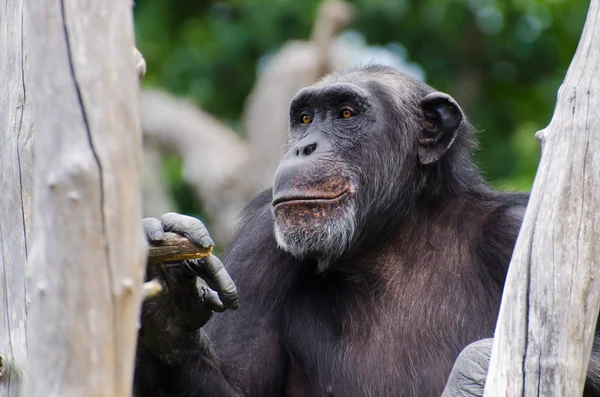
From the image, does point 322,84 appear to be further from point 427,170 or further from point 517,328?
point 517,328

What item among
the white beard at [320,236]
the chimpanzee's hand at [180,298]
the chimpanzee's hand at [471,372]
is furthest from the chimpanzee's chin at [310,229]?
the chimpanzee's hand at [471,372]

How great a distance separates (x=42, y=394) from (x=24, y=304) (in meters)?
1.44

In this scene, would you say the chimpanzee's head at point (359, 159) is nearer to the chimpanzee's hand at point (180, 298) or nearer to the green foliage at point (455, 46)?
the chimpanzee's hand at point (180, 298)

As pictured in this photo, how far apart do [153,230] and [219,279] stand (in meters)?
0.37

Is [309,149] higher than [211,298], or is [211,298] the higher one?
[309,149]

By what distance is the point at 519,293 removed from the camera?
3.55m

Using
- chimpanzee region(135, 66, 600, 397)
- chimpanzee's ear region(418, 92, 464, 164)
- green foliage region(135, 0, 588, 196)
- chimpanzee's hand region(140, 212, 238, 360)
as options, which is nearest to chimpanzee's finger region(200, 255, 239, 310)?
chimpanzee's hand region(140, 212, 238, 360)

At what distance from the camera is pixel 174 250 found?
155 inches

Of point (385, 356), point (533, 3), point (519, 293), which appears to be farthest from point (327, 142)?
point (533, 3)

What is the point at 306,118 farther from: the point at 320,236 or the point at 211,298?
the point at 211,298

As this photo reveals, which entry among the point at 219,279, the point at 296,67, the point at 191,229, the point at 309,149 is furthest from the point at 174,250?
the point at 296,67

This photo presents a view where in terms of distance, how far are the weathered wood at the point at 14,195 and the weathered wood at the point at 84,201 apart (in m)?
1.37

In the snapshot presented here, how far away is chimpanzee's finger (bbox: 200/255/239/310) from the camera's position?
408cm

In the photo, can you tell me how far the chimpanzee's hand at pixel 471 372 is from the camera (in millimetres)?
4082
